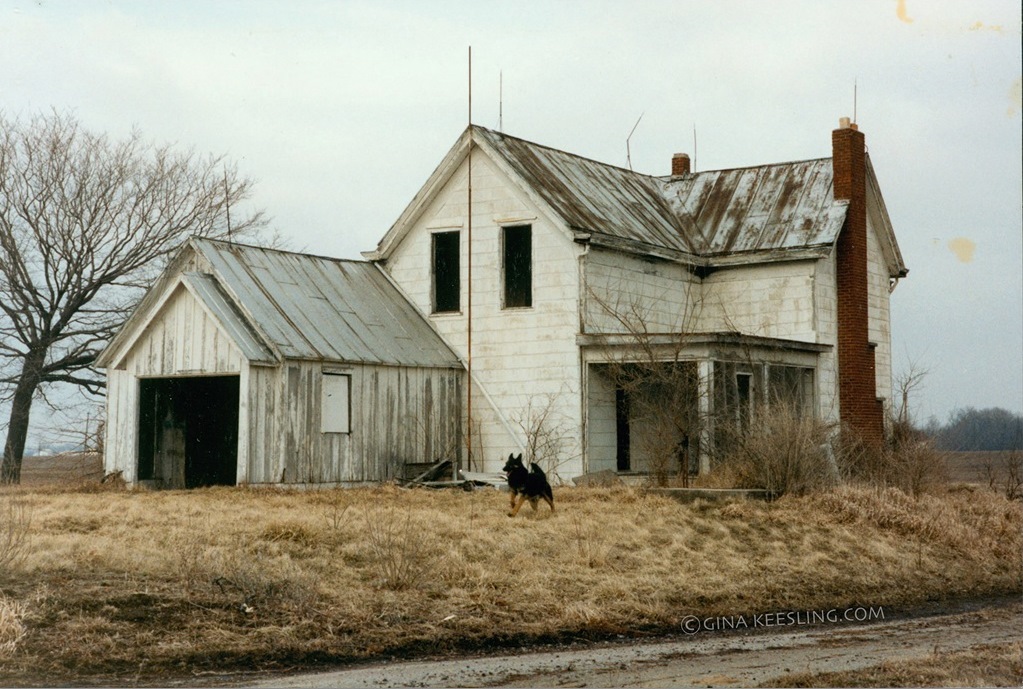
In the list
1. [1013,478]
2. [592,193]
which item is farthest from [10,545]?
[1013,478]

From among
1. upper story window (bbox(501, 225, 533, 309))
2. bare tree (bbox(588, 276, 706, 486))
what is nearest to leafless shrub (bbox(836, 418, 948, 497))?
bare tree (bbox(588, 276, 706, 486))

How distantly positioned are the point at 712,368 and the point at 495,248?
543 centimetres

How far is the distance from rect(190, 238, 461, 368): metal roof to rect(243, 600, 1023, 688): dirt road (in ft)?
38.7

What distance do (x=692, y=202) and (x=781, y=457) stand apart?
37.5 ft

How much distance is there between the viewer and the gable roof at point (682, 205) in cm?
2795

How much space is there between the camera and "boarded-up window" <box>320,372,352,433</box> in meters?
24.5

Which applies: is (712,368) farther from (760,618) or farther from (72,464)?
(72,464)

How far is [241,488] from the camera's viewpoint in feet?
74.6

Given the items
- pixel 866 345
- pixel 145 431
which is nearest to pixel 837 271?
pixel 866 345

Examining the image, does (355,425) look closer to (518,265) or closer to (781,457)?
(518,265)

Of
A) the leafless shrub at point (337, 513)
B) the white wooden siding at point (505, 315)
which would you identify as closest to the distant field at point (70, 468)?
the leafless shrub at point (337, 513)

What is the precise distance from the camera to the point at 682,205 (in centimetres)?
3256

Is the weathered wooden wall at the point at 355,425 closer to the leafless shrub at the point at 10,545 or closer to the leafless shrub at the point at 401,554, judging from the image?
the leafless shrub at the point at 401,554

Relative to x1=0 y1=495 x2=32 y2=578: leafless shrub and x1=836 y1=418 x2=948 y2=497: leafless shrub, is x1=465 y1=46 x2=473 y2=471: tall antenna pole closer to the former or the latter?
x1=836 y1=418 x2=948 y2=497: leafless shrub
